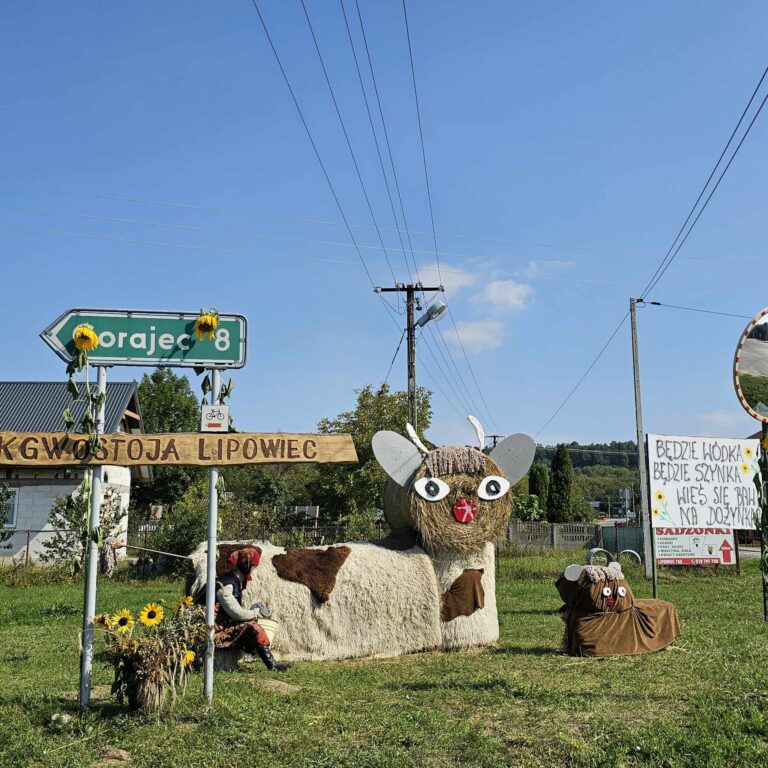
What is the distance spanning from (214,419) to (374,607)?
3766 millimetres

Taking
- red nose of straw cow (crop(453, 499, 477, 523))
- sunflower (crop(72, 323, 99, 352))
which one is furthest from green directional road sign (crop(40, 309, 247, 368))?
red nose of straw cow (crop(453, 499, 477, 523))

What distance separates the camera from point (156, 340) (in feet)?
20.4

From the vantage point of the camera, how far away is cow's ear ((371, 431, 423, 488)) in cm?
964

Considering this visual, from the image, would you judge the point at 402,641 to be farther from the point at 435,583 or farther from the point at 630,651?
the point at 630,651

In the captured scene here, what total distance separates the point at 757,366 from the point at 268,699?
5179 millimetres

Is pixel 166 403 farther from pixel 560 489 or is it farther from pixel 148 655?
pixel 148 655

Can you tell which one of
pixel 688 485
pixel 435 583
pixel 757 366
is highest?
pixel 757 366

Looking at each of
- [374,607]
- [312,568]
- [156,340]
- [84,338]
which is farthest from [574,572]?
[84,338]

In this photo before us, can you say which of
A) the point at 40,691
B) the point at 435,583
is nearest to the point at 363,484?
the point at 435,583

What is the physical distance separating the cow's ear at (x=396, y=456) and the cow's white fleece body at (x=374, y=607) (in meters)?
0.94

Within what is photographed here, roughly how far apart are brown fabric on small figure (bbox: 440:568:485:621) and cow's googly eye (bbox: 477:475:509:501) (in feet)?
3.01

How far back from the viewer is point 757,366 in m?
6.98

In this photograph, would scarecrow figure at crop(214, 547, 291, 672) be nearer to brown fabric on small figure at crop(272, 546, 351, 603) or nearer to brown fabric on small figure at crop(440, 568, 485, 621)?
brown fabric on small figure at crop(272, 546, 351, 603)

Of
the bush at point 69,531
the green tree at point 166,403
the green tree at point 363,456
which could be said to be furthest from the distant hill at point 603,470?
the bush at point 69,531
